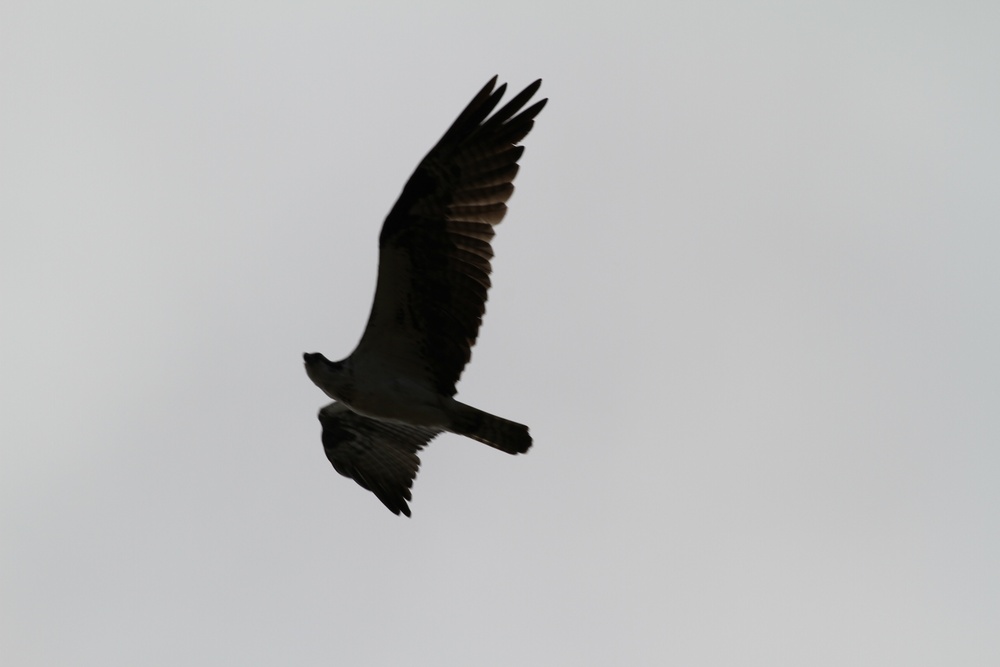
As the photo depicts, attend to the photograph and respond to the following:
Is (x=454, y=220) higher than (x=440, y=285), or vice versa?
(x=454, y=220)

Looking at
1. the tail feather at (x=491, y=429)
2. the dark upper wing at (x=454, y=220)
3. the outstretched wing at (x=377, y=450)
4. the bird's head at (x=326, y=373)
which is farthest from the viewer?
the outstretched wing at (x=377, y=450)

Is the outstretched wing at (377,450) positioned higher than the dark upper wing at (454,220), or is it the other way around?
the dark upper wing at (454,220)

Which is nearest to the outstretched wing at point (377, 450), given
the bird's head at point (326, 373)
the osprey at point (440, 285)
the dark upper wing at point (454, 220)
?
the osprey at point (440, 285)

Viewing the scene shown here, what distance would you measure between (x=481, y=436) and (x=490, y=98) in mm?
3173

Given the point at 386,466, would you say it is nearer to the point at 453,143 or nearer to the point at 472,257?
the point at 472,257

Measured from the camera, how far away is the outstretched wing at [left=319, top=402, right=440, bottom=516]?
480 inches

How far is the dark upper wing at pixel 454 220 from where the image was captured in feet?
34.1

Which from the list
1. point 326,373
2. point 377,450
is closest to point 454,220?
point 326,373

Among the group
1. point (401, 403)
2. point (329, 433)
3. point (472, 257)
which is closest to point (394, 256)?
point (472, 257)

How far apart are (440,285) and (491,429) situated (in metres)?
1.45

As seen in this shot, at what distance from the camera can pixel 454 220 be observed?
10578 millimetres

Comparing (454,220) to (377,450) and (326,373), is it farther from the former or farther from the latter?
(377,450)

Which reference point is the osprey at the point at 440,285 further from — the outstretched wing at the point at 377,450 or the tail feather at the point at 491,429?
the outstretched wing at the point at 377,450

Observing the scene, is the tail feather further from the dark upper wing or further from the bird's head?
the bird's head
